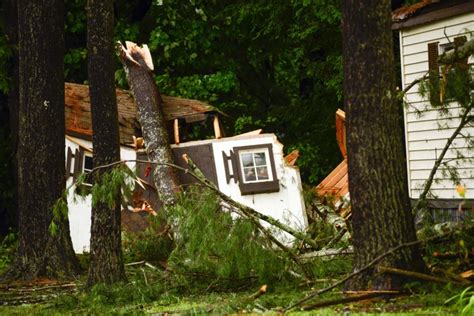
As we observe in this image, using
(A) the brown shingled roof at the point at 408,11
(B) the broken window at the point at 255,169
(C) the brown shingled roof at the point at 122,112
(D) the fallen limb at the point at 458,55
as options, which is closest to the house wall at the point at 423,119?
(A) the brown shingled roof at the point at 408,11

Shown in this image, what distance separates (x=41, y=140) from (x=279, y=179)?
6.65m

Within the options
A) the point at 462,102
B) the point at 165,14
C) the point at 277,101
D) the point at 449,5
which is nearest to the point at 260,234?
the point at 462,102

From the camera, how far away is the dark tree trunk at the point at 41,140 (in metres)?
17.3

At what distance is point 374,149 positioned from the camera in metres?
11.6

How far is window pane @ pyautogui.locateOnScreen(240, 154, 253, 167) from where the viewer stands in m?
22.9

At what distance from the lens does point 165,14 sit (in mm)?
28609

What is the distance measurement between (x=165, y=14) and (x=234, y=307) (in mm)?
18070

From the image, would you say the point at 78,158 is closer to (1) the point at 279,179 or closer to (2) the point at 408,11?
(1) the point at 279,179

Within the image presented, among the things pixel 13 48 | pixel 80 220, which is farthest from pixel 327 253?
pixel 13 48

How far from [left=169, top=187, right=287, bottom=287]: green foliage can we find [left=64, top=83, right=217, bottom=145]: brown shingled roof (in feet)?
33.1

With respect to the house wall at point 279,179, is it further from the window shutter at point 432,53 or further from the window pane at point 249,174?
the window shutter at point 432,53

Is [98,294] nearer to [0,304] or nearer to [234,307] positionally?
[0,304]

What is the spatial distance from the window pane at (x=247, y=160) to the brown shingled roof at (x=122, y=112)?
1.67 meters

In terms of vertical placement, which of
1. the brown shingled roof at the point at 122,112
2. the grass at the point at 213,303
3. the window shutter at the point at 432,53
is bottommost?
the grass at the point at 213,303
